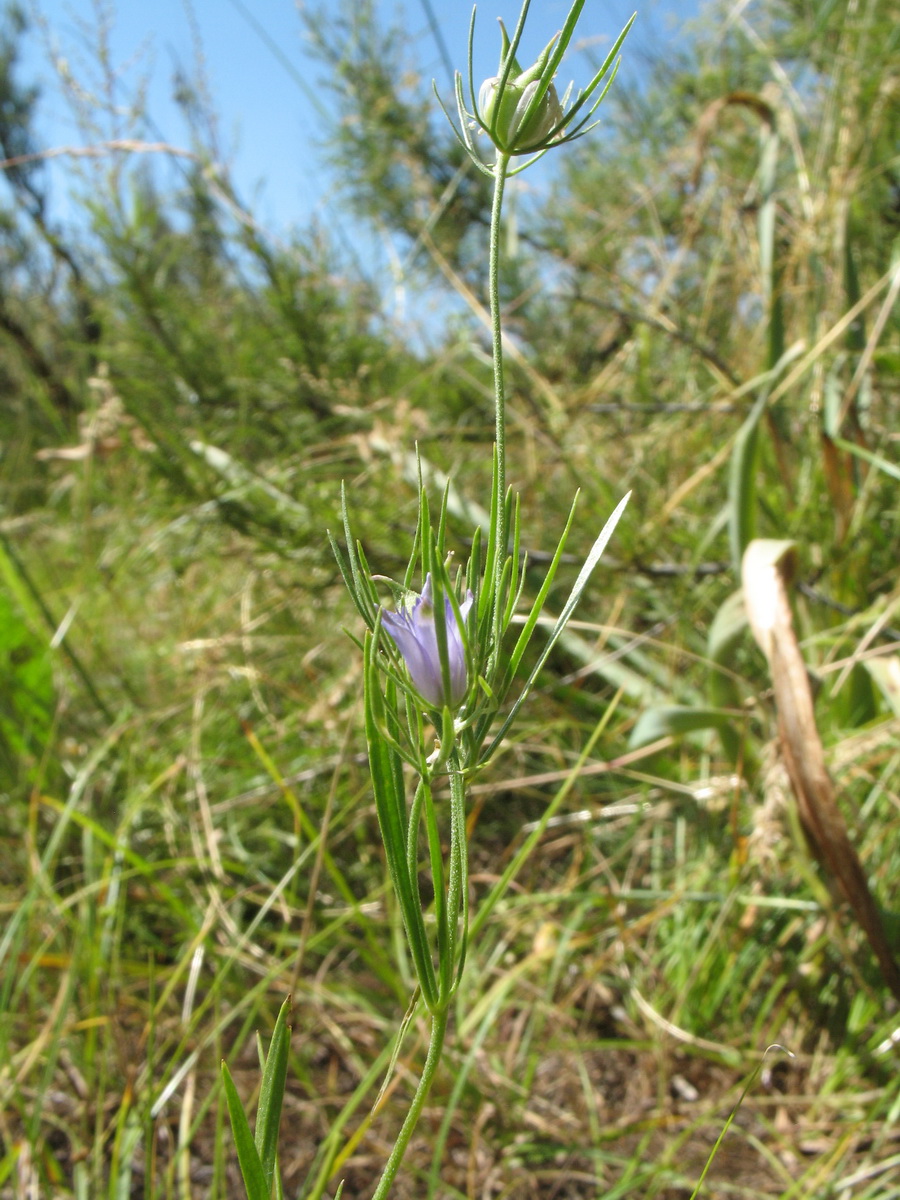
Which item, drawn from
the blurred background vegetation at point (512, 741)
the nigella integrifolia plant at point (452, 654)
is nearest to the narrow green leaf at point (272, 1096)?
the nigella integrifolia plant at point (452, 654)

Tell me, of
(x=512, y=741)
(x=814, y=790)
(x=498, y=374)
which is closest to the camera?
(x=498, y=374)

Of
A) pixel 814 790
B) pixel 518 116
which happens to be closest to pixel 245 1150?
pixel 518 116

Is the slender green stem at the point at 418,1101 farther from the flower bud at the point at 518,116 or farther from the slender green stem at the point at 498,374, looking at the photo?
the flower bud at the point at 518,116

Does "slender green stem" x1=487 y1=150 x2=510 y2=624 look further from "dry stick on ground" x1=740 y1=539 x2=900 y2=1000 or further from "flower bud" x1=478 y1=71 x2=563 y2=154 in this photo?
"dry stick on ground" x1=740 y1=539 x2=900 y2=1000

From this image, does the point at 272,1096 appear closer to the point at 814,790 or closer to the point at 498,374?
the point at 498,374

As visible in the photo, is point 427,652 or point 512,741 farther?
point 512,741

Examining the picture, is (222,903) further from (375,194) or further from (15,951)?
(375,194)

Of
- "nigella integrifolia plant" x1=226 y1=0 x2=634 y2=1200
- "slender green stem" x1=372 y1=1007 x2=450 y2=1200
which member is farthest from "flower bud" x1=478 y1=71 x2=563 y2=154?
"slender green stem" x1=372 y1=1007 x2=450 y2=1200
